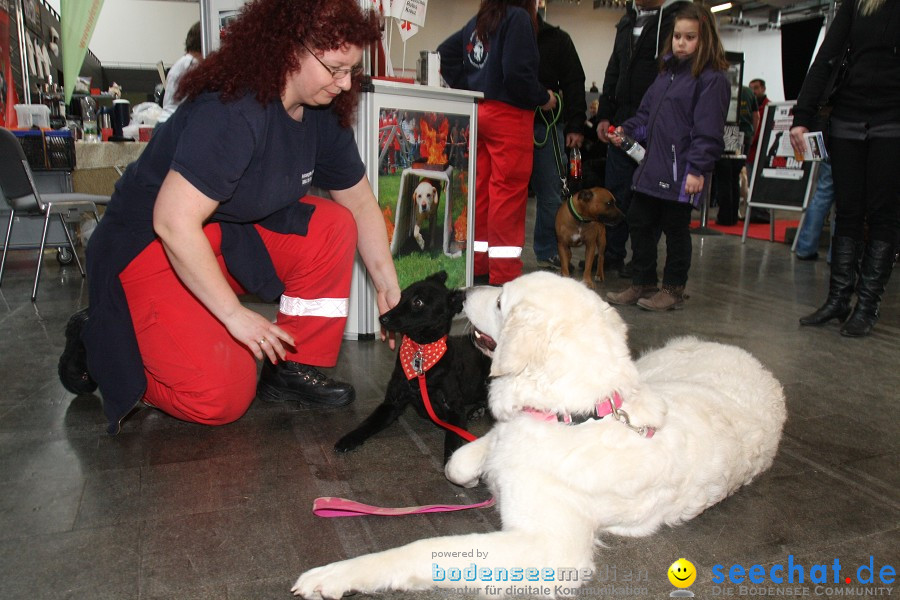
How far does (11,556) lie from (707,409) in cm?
212

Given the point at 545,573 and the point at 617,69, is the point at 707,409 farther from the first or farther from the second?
the point at 617,69

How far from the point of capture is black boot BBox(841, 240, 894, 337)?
3.99 meters

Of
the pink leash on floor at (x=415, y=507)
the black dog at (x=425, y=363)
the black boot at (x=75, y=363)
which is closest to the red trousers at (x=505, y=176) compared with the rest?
the black dog at (x=425, y=363)

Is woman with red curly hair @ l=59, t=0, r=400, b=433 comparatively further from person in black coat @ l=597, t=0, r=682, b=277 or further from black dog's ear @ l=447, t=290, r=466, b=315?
person in black coat @ l=597, t=0, r=682, b=277

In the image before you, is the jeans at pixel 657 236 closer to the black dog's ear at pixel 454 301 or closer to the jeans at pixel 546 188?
the jeans at pixel 546 188

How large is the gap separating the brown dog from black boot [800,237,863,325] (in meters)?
1.82

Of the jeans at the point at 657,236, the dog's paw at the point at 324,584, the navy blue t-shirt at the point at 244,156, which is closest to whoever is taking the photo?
the dog's paw at the point at 324,584

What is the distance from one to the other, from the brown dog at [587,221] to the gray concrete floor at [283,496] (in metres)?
2.48

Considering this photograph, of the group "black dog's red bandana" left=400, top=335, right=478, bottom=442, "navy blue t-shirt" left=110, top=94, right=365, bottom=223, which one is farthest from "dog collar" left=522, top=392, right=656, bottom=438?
"navy blue t-shirt" left=110, top=94, right=365, bottom=223

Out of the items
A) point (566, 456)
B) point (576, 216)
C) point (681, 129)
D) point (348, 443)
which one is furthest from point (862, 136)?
point (348, 443)

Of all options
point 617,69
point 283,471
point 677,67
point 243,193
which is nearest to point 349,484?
point 283,471

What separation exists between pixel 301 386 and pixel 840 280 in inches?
147

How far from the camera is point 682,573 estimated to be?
5.76ft

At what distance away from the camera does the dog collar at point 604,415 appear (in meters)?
→ 1.69
